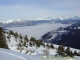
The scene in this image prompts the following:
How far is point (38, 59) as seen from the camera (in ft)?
59.6

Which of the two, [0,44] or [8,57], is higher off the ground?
[8,57]

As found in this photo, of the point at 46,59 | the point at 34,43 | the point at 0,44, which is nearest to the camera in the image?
the point at 46,59

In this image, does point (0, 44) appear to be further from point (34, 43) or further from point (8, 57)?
point (34, 43)

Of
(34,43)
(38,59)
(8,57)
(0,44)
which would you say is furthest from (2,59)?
(34,43)

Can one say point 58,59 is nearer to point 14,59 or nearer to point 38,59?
point 38,59

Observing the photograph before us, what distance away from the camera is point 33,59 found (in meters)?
18.3

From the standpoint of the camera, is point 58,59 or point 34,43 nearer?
point 58,59

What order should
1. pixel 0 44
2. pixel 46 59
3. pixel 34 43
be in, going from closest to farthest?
pixel 46 59, pixel 0 44, pixel 34 43

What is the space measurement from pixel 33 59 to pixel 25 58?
1.04m

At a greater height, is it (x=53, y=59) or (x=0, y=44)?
(x=53, y=59)

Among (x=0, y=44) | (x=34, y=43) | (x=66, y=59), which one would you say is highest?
(x=66, y=59)

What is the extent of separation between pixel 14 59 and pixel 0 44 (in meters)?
40.6

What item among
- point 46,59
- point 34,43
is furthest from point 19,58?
point 34,43

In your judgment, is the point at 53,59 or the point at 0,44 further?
the point at 0,44
